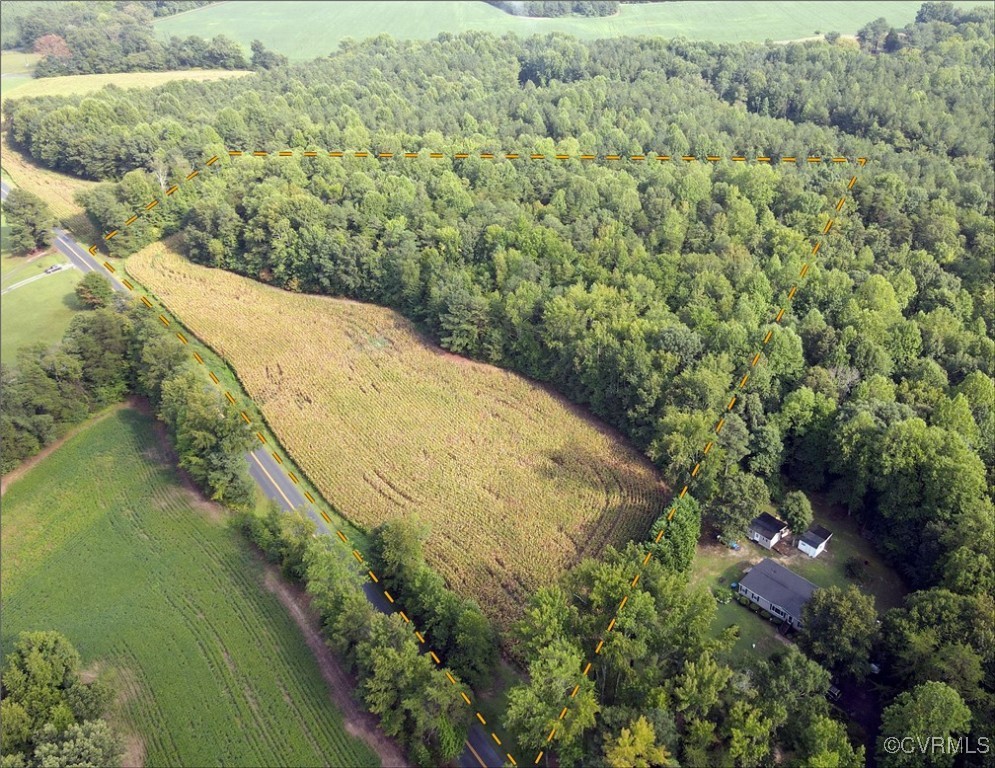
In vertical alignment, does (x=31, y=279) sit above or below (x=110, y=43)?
below

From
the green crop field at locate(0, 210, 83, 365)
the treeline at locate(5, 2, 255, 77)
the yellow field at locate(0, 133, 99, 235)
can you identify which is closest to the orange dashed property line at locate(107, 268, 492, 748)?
the green crop field at locate(0, 210, 83, 365)

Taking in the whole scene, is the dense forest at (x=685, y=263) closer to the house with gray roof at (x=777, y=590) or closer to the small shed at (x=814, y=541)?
the small shed at (x=814, y=541)

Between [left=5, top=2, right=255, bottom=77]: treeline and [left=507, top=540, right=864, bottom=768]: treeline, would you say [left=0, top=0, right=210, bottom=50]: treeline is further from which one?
[left=507, top=540, right=864, bottom=768]: treeline

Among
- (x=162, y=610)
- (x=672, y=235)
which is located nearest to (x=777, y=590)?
(x=672, y=235)

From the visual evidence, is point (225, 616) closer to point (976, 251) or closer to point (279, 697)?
point (279, 697)

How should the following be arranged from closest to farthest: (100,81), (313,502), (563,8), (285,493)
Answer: (313,502) → (285,493) → (100,81) → (563,8)

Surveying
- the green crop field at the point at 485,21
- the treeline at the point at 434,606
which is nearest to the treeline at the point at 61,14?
the green crop field at the point at 485,21

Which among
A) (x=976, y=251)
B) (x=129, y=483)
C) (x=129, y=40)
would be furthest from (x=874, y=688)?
(x=129, y=40)

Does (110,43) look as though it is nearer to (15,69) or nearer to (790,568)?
(15,69)
